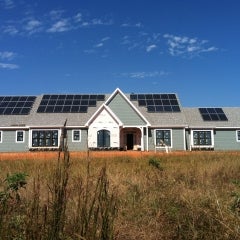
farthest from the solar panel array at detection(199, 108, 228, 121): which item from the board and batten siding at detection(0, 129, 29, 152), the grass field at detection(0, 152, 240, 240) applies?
the grass field at detection(0, 152, 240, 240)

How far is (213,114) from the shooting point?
38.6 m

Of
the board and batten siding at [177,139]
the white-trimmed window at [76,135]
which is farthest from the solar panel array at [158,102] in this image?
the white-trimmed window at [76,135]

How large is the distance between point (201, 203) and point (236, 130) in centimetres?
3333

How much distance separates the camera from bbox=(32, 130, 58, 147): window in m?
35.3

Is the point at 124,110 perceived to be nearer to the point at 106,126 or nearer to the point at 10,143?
the point at 106,126

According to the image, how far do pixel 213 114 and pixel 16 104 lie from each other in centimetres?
1985

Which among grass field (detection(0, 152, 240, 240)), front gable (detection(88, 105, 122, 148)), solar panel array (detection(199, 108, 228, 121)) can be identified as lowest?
grass field (detection(0, 152, 240, 240))

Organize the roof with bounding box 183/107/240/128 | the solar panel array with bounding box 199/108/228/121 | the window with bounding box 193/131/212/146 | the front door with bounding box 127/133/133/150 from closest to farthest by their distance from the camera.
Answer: the window with bounding box 193/131/212/146 → the roof with bounding box 183/107/240/128 → the front door with bounding box 127/133/133/150 → the solar panel array with bounding box 199/108/228/121

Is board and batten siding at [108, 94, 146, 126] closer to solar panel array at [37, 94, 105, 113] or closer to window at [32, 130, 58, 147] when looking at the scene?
solar panel array at [37, 94, 105, 113]

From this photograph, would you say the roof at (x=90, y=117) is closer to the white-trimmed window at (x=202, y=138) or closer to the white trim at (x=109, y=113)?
the white trim at (x=109, y=113)

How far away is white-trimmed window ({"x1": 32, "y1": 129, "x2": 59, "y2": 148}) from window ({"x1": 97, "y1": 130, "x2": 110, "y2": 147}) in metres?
3.93

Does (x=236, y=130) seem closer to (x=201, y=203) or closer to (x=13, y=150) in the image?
(x=13, y=150)

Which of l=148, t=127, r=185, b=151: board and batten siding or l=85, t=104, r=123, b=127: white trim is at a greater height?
l=85, t=104, r=123, b=127: white trim

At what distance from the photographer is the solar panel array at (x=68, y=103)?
3719 centimetres
